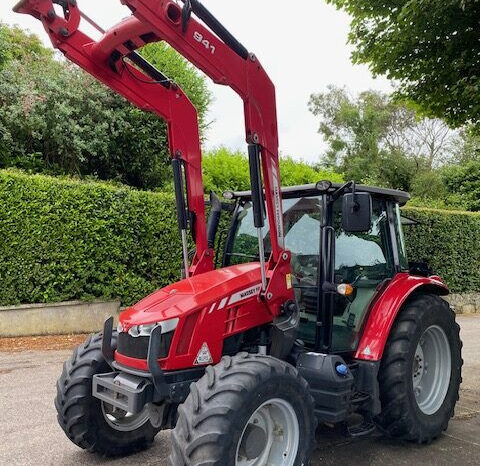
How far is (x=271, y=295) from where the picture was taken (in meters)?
3.29

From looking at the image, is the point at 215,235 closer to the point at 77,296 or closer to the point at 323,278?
the point at 323,278

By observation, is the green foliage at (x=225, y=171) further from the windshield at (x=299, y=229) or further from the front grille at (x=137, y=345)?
the front grille at (x=137, y=345)

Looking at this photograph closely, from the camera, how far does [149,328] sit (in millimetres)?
2984

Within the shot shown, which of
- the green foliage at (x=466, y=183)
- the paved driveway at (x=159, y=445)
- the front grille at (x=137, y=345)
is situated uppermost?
the green foliage at (x=466, y=183)

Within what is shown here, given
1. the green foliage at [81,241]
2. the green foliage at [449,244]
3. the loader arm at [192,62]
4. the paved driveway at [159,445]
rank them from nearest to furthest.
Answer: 1. the loader arm at [192,62]
2. the paved driveway at [159,445]
3. the green foliage at [81,241]
4. the green foliage at [449,244]

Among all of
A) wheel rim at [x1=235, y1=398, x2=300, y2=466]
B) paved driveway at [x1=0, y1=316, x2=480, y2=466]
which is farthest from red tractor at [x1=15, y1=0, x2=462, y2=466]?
paved driveway at [x1=0, y1=316, x2=480, y2=466]

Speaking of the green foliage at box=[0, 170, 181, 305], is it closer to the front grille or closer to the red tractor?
the red tractor

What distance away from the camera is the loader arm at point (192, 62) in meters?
2.92

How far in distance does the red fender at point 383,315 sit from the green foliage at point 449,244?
26.6ft

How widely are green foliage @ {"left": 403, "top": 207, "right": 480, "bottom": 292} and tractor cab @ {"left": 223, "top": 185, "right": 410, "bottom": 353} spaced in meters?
8.01

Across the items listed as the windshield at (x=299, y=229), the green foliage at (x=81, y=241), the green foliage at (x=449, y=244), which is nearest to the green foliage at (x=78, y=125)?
the green foliage at (x=81, y=241)

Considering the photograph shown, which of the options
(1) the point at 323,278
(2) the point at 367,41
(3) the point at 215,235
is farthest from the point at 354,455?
(2) the point at 367,41

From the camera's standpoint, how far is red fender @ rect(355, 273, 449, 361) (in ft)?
11.9

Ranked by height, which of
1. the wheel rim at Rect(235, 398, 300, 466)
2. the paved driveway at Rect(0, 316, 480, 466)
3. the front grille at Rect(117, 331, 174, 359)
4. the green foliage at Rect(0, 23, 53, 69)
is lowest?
the paved driveway at Rect(0, 316, 480, 466)
